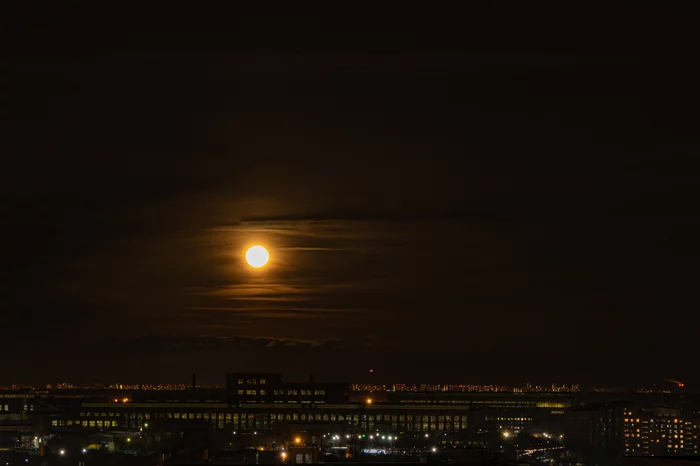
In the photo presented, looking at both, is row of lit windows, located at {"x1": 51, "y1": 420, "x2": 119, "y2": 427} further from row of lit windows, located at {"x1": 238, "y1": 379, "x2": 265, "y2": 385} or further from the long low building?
row of lit windows, located at {"x1": 238, "y1": 379, "x2": 265, "y2": 385}

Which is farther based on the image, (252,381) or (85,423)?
(252,381)

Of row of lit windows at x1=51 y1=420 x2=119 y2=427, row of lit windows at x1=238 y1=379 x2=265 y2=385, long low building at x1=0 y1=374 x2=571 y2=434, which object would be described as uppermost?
row of lit windows at x1=238 y1=379 x2=265 y2=385

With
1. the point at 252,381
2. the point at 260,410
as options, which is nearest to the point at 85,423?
the point at 260,410

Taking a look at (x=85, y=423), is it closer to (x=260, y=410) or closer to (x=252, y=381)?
(x=260, y=410)

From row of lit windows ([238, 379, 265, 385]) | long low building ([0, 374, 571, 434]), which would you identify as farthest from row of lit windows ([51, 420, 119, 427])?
row of lit windows ([238, 379, 265, 385])

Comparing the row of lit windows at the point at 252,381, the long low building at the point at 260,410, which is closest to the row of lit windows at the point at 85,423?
the long low building at the point at 260,410

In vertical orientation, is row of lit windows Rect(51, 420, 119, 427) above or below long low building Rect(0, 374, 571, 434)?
below

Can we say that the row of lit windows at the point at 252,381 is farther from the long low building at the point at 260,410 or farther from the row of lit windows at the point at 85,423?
the row of lit windows at the point at 85,423

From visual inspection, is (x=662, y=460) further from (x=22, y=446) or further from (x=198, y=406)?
(x=198, y=406)

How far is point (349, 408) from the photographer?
420ft

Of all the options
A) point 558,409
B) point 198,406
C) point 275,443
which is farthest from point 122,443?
point 558,409

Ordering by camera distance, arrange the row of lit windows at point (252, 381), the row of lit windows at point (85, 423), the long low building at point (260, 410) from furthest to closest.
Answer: the row of lit windows at point (252, 381), the long low building at point (260, 410), the row of lit windows at point (85, 423)

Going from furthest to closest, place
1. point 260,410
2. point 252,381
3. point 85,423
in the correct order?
point 252,381 < point 260,410 < point 85,423

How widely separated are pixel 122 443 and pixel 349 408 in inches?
1888
